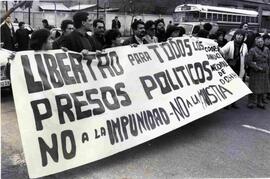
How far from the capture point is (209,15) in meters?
28.2

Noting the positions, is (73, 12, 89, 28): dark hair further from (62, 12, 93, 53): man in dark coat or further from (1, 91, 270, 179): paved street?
(1, 91, 270, 179): paved street

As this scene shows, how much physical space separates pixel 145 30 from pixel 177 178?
3188 mm

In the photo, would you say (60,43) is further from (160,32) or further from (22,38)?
(22,38)

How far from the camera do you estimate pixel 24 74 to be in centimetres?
435

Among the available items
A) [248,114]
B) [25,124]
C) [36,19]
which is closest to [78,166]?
[25,124]

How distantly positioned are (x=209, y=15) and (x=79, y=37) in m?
23.8

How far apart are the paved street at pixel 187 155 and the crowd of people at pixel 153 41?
1408 millimetres

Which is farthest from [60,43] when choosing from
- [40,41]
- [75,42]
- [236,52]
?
[236,52]

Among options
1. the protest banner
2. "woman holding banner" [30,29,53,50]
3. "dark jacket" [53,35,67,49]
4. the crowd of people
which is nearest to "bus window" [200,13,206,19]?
Answer: the crowd of people

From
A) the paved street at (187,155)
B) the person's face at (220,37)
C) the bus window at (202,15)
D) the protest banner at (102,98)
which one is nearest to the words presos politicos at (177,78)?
the protest banner at (102,98)

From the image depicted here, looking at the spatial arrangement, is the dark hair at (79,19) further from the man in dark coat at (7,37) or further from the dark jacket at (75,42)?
the man in dark coat at (7,37)

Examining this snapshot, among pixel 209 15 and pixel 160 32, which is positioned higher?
pixel 160 32

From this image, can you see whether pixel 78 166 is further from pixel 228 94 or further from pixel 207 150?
pixel 228 94

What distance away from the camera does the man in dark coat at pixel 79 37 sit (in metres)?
5.50
